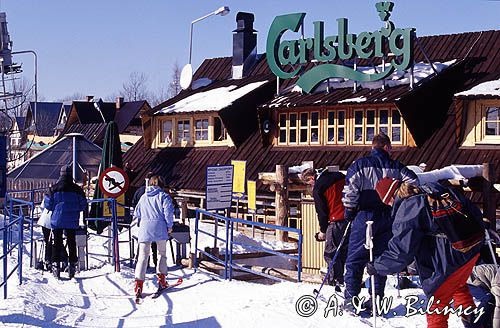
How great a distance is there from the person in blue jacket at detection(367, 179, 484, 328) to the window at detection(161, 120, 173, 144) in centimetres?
2106

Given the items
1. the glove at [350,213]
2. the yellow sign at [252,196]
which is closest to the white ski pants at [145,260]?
the glove at [350,213]

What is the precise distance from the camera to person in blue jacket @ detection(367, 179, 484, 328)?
6.21 meters

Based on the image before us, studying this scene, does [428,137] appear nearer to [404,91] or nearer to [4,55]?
[404,91]

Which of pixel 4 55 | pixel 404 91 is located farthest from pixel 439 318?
pixel 4 55

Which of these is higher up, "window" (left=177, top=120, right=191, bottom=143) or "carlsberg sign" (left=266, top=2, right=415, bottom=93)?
"carlsberg sign" (left=266, top=2, right=415, bottom=93)

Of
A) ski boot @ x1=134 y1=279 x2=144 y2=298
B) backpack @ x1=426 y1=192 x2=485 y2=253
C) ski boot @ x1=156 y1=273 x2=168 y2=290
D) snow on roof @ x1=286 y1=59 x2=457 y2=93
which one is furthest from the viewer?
snow on roof @ x1=286 y1=59 x2=457 y2=93

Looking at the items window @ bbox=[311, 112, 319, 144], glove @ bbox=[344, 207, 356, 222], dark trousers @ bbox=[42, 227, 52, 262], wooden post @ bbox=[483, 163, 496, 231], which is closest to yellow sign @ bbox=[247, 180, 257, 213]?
window @ bbox=[311, 112, 319, 144]

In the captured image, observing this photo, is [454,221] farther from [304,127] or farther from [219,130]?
[219,130]

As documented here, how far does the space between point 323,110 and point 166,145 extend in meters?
7.29

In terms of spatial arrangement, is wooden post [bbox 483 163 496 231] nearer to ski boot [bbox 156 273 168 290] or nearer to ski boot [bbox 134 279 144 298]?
ski boot [bbox 156 273 168 290]

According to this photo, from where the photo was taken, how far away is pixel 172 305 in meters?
10.1

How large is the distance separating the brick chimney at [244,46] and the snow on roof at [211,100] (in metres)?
1.27

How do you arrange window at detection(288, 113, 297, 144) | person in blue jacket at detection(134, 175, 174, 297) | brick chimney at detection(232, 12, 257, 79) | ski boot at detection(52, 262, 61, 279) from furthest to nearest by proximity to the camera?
brick chimney at detection(232, 12, 257, 79)
window at detection(288, 113, 297, 144)
ski boot at detection(52, 262, 61, 279)
person in blue jacket at detection(134, 175, 174, 297)

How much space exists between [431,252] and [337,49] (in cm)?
1591
